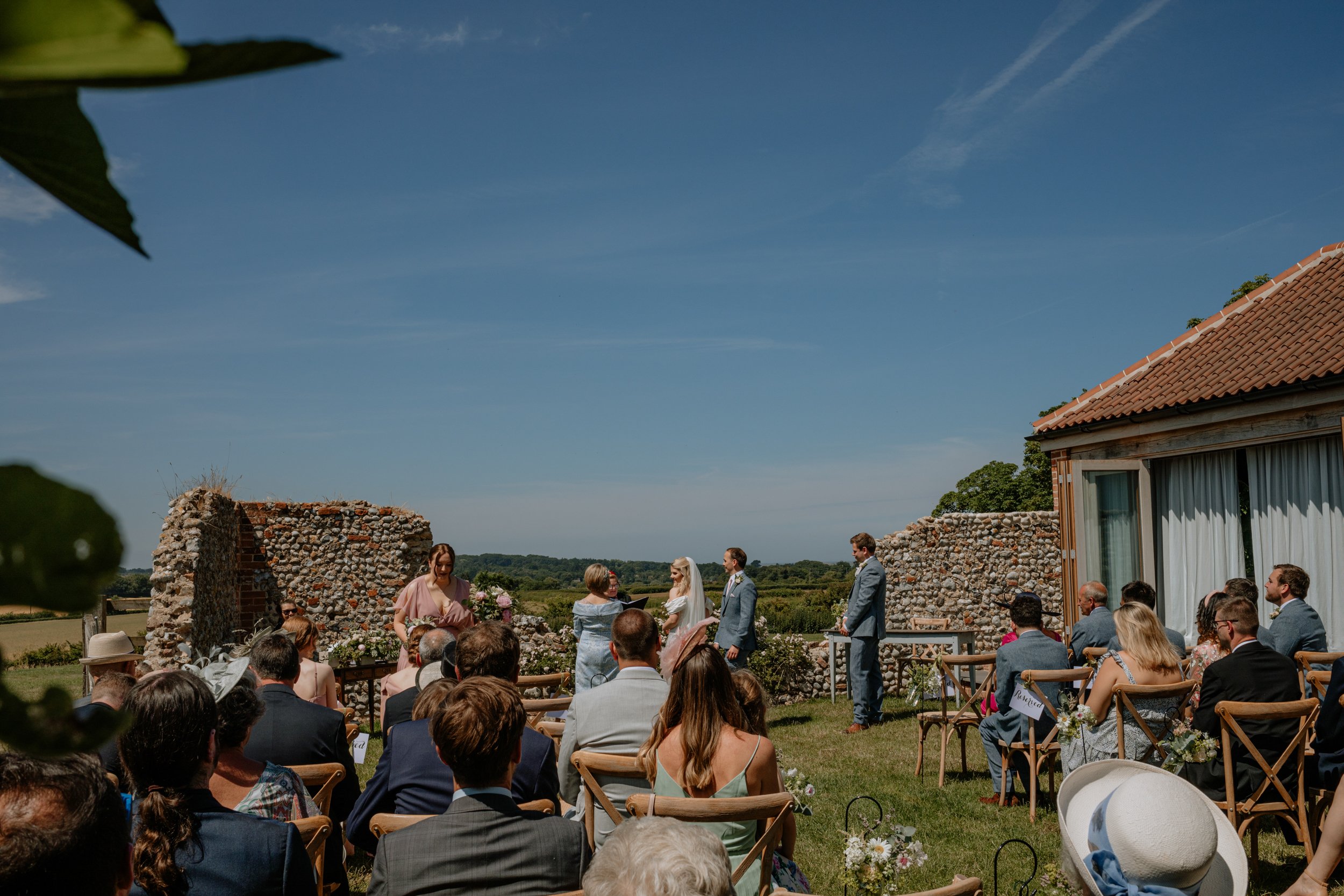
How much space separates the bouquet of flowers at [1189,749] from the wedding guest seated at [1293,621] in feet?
6.06

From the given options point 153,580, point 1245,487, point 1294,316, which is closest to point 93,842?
point 153,580

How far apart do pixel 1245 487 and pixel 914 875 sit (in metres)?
5.99

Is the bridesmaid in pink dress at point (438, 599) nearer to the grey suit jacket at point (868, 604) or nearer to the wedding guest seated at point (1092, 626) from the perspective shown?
the grey suit jacket at point (868, 604)

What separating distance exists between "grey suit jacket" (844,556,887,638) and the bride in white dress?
5.12ft

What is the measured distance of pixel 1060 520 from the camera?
9.95 meters

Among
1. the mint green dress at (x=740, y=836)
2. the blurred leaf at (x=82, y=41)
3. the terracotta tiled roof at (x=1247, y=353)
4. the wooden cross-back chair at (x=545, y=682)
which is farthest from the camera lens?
the terracotta tiled roof at (x=1247, y=353)

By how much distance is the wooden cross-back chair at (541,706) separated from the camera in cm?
545

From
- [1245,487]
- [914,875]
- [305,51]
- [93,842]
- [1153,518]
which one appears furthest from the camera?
[1153,518]

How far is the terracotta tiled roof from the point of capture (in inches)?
315

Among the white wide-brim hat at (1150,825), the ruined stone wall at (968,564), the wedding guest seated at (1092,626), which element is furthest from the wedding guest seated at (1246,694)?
the ruined stone wall at (968,564)

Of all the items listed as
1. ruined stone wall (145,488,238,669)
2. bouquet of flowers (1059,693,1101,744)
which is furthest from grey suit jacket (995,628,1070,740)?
ruined stone wall (145,488,238,669)

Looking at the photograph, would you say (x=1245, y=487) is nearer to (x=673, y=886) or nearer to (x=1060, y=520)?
(x=1060, y=520)

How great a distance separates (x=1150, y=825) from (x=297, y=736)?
326 centimetres

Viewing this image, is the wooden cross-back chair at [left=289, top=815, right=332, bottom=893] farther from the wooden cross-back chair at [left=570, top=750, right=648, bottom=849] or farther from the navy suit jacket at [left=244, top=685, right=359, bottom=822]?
the wooden cross-back chair at [left=570, top=750, right=648, bottom=849]
